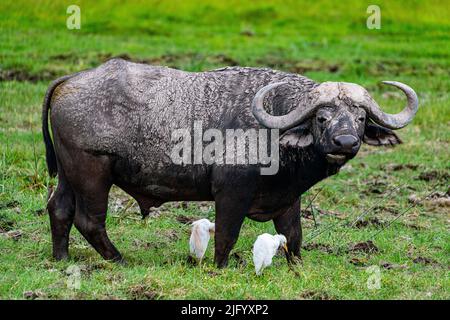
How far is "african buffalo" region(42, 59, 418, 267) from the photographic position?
22.4ft

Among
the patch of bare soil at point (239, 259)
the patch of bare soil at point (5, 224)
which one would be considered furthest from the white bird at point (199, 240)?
the patch of bare soil at point (5, 224)

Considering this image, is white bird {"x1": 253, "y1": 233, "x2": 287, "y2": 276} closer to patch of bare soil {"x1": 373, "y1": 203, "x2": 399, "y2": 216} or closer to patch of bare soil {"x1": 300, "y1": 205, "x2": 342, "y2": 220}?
patch of bare soil {"x1": 300, "y1": 205, "x2": 342, "y2": 220}

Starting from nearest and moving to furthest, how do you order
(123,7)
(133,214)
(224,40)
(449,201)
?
1. (133,214)
2. (449,201)
3. (224,40)
4. (123,7)

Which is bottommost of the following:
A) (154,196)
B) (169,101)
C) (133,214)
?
(133,214)

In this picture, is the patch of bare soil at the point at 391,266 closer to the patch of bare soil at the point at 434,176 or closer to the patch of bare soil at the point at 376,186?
the patch of bare soil at the point at 376,186

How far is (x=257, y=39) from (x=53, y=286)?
13.0 m

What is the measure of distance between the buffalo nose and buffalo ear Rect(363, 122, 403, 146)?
63 centimetres

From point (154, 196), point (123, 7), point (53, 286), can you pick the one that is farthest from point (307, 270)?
point (123, 7)

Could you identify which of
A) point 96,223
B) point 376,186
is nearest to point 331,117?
point 96,223

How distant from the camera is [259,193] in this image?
696 cm

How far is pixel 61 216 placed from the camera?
725 cm
